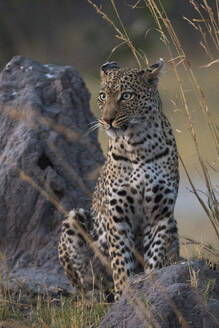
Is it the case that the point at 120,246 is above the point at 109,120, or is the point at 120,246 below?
below

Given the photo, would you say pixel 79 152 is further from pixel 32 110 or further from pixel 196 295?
pixel 196 295

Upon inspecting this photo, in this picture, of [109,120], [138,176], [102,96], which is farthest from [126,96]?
[138,176]

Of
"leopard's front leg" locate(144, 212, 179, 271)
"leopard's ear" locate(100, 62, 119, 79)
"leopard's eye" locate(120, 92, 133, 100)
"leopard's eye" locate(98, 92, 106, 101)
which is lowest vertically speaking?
"leopard's front leg" locate(144, 212, 179, 271)

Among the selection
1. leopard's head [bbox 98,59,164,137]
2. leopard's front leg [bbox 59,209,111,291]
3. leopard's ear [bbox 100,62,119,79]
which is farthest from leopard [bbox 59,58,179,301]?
leopard's front leg [bbox 59,209,111,291]

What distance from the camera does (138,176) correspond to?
21.2 feet

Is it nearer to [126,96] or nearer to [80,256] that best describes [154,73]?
[126,96]

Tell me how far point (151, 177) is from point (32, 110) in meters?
2.13

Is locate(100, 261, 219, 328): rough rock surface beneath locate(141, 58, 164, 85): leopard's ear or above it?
beneath

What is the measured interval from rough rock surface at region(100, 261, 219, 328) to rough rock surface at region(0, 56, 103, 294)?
2599 millimetres

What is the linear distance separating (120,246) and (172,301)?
1.83m

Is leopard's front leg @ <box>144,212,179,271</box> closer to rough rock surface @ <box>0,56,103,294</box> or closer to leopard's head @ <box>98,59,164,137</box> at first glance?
leopard's head @ <box>98,59,164,137</box>

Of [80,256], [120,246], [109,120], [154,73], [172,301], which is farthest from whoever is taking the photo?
[80,256]

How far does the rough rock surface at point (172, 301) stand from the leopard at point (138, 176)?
125 centimetres

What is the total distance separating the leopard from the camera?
6.45 m
